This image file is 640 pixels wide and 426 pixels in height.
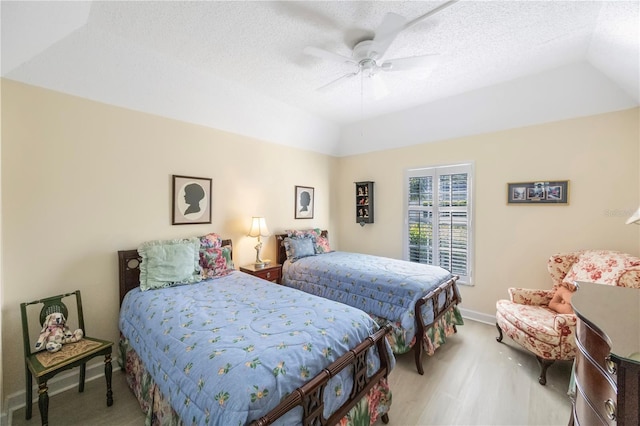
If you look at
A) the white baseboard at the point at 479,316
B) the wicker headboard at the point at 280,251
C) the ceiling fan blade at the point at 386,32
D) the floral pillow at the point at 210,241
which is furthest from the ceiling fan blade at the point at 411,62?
the white baseboard at the point at 479,316

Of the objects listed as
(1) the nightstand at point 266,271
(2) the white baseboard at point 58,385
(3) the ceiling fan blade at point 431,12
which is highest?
(3) the ceiling fan blade at point 431,12

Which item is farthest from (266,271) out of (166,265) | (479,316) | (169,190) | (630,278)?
(630,278)

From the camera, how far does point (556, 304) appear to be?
2.58 meters

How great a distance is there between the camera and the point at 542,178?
10.1 ft

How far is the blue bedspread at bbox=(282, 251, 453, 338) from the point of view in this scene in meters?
2.54

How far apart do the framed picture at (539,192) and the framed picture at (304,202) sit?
287 cm

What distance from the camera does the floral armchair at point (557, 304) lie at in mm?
2150

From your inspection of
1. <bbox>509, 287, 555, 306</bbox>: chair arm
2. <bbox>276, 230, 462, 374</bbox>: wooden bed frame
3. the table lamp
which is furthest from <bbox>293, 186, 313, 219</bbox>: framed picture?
<bbox>509, 287, 555, 306</bbox>: chair arm

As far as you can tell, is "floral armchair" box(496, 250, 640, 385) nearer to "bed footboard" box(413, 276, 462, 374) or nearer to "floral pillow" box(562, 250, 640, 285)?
"floral pillow" box(562, 250, 640, 285)

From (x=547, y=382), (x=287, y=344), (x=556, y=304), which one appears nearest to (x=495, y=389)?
(x=547, y=382)

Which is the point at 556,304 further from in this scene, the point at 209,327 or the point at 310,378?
the point at 209,327

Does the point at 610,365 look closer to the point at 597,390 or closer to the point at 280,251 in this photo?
the point at 597,390

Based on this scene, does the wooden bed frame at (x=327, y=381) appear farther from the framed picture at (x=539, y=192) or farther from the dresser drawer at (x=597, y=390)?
the framed picture at (x=539, y=192)

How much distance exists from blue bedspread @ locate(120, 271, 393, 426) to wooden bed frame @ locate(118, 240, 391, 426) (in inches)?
1.6
